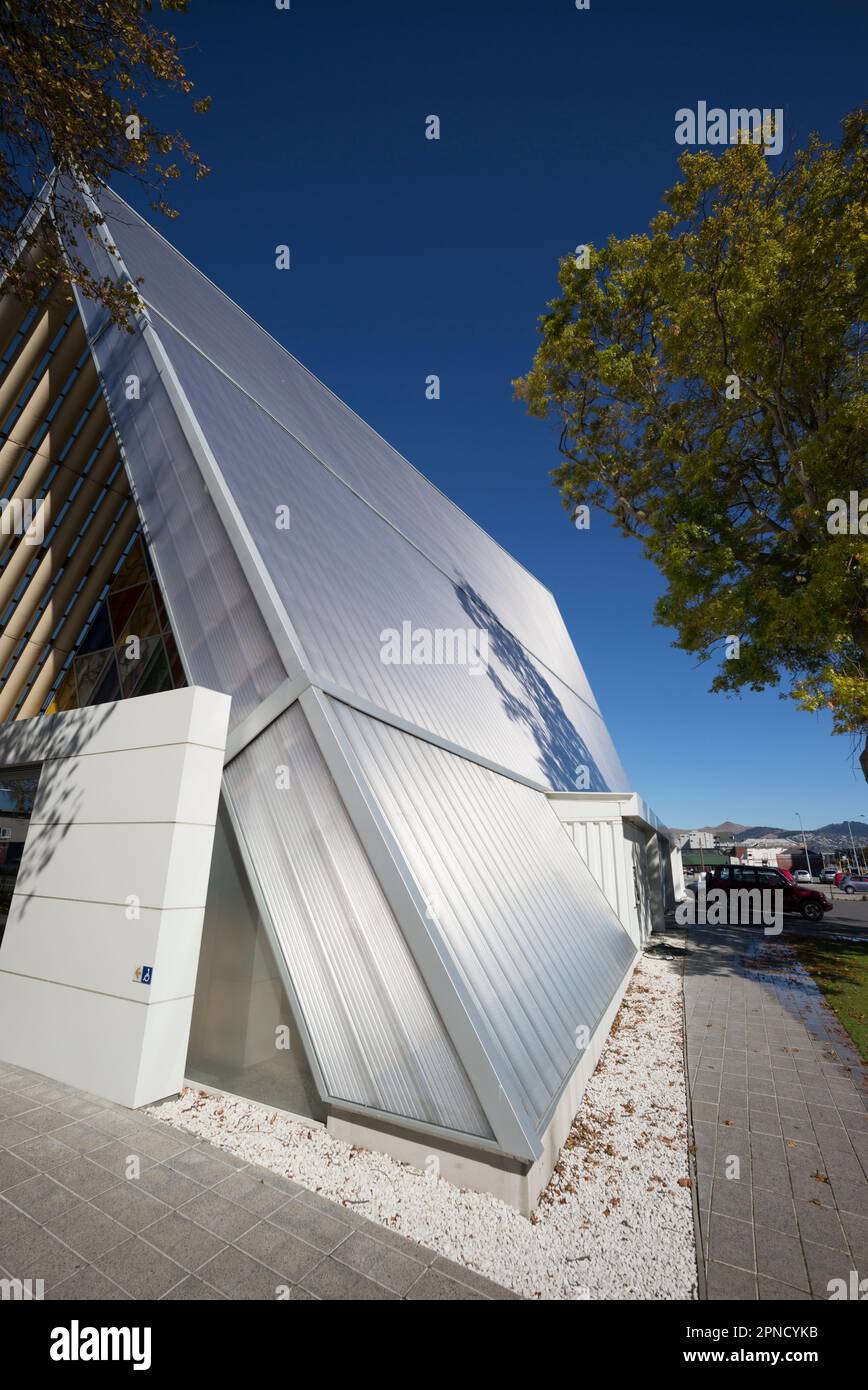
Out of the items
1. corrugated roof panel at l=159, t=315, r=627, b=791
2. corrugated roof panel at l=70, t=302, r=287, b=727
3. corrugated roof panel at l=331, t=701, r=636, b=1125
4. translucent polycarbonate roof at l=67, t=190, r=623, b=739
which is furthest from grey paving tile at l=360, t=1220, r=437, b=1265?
translucent polycarbonate roof at l=67, t=190, r=623, b=739

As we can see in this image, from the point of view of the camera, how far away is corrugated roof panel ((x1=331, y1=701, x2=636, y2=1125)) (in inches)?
203

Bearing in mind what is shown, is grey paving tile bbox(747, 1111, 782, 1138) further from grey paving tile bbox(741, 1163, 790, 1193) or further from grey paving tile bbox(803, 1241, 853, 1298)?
grey paving tile bbox(803, 1241, 853, 1298)

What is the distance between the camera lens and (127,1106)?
5496 mm

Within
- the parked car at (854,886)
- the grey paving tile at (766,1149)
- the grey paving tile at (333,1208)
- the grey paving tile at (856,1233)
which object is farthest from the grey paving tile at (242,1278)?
the parked car at (854,886)

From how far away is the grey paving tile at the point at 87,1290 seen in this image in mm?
3258

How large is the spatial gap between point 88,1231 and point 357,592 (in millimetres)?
7510

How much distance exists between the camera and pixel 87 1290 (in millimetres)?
3305

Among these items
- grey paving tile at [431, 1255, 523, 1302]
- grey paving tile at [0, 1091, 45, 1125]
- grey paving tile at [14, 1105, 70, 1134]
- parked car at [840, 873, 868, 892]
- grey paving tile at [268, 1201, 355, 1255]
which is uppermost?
grey paving tile at [431, 1255, 523, 1302]

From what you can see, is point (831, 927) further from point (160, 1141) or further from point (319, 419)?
point (319, 419)

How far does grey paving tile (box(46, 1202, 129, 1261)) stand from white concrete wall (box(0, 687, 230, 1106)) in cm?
155

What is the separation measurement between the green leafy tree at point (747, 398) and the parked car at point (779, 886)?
1315 centimetres
